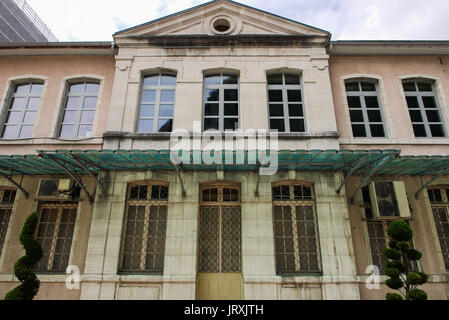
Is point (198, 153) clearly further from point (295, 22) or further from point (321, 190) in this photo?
point (295, 22)

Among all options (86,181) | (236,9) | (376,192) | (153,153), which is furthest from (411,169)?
(86,181)

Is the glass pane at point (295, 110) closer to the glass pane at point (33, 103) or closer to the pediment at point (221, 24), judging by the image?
the pediment at point (221, 24)

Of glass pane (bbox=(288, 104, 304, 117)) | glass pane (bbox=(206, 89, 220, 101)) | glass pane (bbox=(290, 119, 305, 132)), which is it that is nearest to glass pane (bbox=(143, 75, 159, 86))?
glass pane (bbox=(206, 89, 220, 101))

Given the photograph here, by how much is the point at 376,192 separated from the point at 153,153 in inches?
223

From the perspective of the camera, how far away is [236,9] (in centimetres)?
956

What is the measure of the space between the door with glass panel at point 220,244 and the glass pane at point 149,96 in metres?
3.29

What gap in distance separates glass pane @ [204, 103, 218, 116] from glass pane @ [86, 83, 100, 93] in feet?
12.0

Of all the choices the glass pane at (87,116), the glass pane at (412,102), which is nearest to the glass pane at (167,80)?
the glass pane at (87,116)

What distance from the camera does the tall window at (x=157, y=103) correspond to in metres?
8.46

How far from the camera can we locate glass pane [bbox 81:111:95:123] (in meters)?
8.87

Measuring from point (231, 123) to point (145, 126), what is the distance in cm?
255

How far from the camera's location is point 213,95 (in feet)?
29.1

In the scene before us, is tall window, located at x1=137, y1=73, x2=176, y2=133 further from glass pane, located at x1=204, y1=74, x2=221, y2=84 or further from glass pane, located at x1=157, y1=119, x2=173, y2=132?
glass pane, located at x1=204, y1=74, x2=221, y2=84

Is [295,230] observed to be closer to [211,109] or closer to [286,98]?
[286,98]
